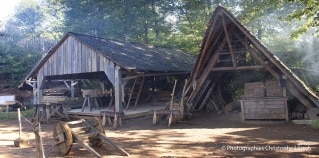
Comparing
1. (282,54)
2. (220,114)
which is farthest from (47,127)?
(282,54)

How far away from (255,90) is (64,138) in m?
8.20

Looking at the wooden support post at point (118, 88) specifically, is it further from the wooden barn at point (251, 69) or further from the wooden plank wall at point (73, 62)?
the wooden barn at point (251, 69)

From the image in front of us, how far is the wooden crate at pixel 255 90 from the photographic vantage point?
1271cm

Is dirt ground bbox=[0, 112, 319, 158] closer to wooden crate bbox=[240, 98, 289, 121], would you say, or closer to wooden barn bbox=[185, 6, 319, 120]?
wooden crate bbox=[240, 98, 289, 121]

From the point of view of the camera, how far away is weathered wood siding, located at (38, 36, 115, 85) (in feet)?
47.9

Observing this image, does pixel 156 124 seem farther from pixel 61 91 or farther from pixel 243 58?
pixel 61 91

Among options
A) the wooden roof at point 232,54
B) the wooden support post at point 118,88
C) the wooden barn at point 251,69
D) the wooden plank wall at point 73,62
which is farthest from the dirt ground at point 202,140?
the wooden plank wall at point 73,62

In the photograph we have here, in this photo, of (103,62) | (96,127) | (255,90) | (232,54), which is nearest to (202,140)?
(96,127)

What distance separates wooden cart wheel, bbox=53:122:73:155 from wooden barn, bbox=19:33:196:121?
591 centimetres

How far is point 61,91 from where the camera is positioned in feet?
75.6

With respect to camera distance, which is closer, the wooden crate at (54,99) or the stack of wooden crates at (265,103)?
the stack of wooden crates at (265,103)

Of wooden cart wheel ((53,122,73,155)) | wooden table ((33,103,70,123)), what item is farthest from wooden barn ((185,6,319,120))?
wooden cart wheel ((53,122,73,155))

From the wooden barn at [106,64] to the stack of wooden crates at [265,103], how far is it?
4.98 metres

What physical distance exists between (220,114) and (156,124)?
11.7 feet
